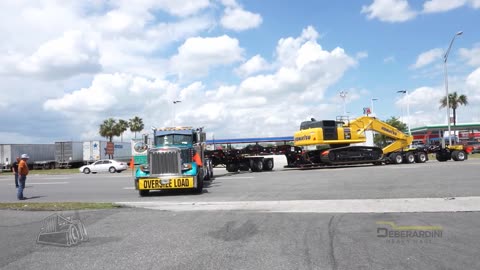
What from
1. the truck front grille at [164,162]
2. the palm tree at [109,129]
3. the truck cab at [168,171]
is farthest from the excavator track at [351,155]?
the palm tree at [109,129]

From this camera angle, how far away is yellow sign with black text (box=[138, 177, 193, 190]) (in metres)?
15.1

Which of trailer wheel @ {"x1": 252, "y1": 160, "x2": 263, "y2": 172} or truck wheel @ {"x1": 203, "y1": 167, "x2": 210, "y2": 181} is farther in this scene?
trailer wheel @ {"x1": 252, "y1": 160, "x2": 263, "y2": 172}

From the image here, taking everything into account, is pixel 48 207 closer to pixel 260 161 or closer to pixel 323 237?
pixel 323 237

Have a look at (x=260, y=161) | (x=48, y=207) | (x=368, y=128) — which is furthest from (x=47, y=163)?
(x=48, y=207)

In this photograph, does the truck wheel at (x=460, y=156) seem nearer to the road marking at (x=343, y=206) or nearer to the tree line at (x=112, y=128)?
the road marking at (x=343, y=206)

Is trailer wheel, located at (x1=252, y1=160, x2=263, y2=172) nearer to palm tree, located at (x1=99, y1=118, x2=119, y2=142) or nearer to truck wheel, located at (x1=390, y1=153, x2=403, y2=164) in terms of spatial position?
truck wheel, located at (x1=390, y1=153, x2=403, y2=164)

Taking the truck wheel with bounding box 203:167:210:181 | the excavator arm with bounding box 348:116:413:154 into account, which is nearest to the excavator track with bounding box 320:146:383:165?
the excavator arm with bounding box 348:116:413:154

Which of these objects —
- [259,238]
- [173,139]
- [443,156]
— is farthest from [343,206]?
[443,156]

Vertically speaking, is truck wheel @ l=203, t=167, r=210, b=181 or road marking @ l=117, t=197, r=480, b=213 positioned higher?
truck wheel @ l=203, t=167, r=210, b=181
